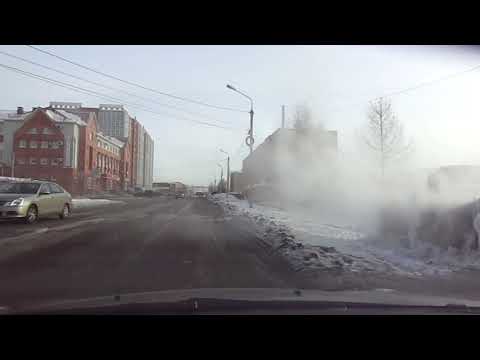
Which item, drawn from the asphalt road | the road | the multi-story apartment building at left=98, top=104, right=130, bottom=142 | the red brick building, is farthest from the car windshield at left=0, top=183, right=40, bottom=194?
the red brick building

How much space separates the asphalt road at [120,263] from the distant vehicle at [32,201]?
961 mm

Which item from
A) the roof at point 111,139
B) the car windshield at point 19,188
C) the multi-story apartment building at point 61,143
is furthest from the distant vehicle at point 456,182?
the roof at point 111,139

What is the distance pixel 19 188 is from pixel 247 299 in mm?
13625

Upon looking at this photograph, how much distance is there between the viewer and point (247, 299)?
4070 millimetres

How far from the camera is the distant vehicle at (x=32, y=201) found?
543 inches

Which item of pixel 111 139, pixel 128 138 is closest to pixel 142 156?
pixel 111 139

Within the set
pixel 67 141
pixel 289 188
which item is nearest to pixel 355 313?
pixel 289 188

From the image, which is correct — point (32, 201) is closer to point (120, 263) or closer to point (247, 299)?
point (120, 263)

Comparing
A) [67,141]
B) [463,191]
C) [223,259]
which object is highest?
[67,141]

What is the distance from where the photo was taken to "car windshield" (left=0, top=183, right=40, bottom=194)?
1501 centimetres
